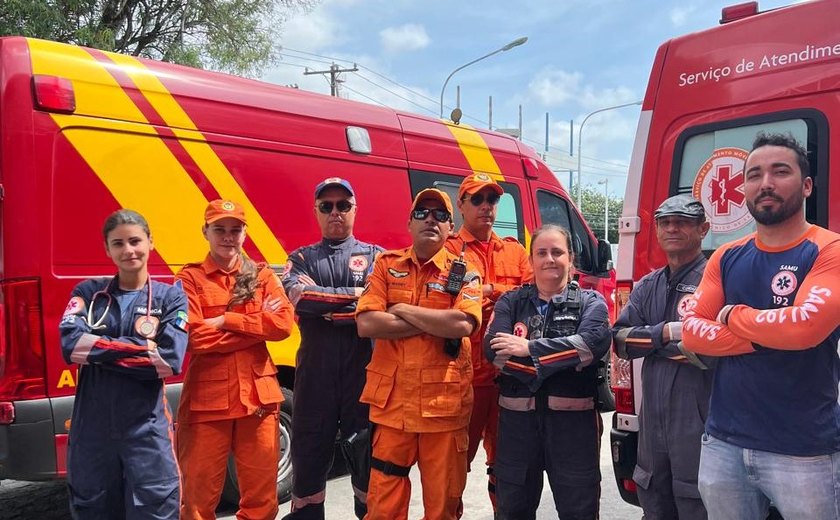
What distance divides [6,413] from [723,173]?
3.49 m

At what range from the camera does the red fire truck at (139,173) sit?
3.26 meters

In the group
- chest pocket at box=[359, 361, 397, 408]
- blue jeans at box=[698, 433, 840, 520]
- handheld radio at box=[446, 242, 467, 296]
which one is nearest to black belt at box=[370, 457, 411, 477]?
chest pocket at box=[359, 361, 397, 408]

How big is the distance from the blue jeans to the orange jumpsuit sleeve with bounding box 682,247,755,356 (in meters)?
0.30

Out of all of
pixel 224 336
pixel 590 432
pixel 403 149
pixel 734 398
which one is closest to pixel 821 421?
pixel 734 398

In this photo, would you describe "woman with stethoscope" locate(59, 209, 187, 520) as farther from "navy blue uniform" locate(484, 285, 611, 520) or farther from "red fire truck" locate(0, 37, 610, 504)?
"navy blue uniform" locate(484, 285, 611, 520)

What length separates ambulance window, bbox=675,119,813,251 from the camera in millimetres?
2893

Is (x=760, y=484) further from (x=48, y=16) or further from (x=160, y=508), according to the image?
(x=48, y=16)

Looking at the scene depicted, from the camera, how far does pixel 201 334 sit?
3.01 m

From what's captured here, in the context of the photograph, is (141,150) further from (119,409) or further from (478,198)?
(478,198)

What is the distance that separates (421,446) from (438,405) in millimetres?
224

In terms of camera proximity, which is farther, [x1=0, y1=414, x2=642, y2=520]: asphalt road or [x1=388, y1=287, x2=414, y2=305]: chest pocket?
[x1=0, y1=414, x2=642, y2=520]: asphalt road

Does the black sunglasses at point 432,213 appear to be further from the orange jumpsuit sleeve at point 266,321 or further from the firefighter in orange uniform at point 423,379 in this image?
the orange jumpsuit sleeve at point 266,321

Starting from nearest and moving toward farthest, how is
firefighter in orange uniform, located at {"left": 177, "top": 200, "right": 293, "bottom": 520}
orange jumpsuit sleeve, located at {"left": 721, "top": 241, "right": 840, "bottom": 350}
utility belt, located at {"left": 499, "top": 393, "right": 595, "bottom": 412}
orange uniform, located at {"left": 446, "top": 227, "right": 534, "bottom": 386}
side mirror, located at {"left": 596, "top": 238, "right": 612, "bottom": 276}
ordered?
orange jumpsuit sleeve, located at {"left": 721, "top": 241, "right": 840, "bottom": 350} < utility belt, located at {"left": 499, "top": 393, "right": 595, "bottom": 412} < firefighter in orange uniform, located at {"left": 177, "top": 200, "right": 293, "bottom": 520} < orange uniform, located at {"left": 446, "top": 227, "right": 534, "bottom": 386} < side mirror, located at {"left": 596, "top": 238, "right": 612, "bottom": 276}

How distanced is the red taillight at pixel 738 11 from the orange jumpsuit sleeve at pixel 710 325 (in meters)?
1.33
